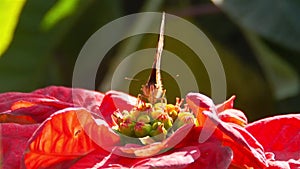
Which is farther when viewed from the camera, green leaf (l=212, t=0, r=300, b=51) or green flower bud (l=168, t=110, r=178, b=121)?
green leaf (l=212, t=0, r=300, b=51)

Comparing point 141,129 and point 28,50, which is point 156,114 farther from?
point 28,50

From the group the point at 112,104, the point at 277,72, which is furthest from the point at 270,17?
the point at 112,104

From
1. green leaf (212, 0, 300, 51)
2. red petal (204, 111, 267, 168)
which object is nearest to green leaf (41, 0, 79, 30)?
green leaf (212, 0, 300, 51)

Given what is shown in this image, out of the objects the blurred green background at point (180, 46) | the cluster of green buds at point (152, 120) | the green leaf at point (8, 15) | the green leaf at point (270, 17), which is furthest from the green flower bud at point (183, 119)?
the green leaf at point (270, 17)

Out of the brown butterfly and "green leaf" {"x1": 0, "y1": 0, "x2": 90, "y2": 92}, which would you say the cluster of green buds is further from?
"green leaf" {"x1": 0, "y1": 0, "x2": 90, "y2": 92}

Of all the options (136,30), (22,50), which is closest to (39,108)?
(22,50)

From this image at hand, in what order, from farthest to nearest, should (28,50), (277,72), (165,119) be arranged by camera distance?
(277,72), (28,50), (165,119)

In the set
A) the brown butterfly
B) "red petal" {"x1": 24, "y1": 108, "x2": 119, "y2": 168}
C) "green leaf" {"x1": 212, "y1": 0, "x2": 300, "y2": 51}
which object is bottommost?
"red petal" {"x1": 24, "y1": 108, "x2": 119, "y2": 168}
